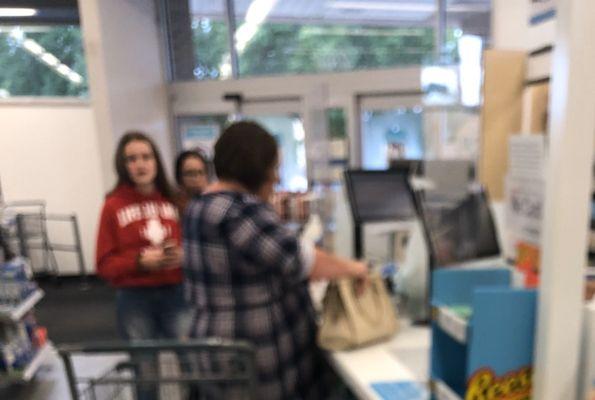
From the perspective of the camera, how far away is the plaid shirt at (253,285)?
1.30 m

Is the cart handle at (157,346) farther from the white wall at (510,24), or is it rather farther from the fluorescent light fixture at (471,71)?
the white wall at (510,24)

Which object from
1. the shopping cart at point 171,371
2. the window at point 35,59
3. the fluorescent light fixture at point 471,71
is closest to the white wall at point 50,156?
the window at point 35,59

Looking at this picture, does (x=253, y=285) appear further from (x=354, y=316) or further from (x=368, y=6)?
(x=368, y=6)

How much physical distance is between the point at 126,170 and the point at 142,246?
1.26 feet

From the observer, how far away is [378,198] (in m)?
1.95

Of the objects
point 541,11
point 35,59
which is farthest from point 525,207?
point 35,59

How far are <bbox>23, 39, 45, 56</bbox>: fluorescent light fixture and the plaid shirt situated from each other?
710mm

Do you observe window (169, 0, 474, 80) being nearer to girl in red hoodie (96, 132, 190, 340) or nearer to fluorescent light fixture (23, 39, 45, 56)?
girl in red hoodie (96, 132, 190, 340)

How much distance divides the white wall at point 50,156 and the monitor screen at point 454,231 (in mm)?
1344

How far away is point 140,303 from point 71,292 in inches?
110

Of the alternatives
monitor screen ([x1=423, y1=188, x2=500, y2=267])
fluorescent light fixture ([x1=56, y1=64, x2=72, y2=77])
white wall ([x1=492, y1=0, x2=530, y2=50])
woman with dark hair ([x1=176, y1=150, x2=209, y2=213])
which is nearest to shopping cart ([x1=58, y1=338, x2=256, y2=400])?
monitor screen ([x1=423, y1=188, x2=500, y2=267])

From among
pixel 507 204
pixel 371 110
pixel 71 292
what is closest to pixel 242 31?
pixel 371 110

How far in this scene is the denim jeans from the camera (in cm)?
223

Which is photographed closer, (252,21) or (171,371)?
(171,371)
